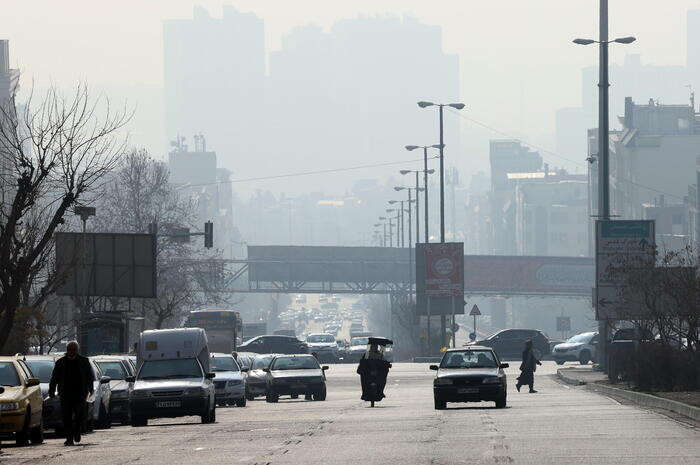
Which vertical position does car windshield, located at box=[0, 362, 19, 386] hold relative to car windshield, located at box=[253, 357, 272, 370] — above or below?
above

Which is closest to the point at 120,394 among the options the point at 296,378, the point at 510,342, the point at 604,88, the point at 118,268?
the point at 296,378

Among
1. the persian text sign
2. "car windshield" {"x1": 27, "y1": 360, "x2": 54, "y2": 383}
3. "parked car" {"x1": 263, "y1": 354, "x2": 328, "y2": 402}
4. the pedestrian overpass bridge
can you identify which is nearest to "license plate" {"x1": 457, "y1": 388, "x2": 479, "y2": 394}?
"car windshield" {"x1": 27, "y1": 360, "x2": 54, "y2": 383}

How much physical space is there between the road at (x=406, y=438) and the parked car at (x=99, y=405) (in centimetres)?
47

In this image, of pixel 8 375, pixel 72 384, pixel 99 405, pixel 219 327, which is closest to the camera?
pixel 72 384

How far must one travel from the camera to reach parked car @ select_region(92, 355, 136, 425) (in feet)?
122

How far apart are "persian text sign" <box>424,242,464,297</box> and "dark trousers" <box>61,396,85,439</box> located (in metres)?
51.5

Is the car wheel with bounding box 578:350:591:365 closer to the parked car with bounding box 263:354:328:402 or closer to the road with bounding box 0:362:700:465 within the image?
the parked car with bounding box 263:354:328:402

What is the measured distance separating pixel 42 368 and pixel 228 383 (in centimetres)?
1315

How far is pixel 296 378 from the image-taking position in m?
48.4

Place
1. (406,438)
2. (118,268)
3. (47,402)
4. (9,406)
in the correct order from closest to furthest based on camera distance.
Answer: (406,438) < (9,406) < (47,402) < (118,268)

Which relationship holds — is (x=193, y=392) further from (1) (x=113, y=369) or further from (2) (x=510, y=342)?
(2) (x=510, y=342)

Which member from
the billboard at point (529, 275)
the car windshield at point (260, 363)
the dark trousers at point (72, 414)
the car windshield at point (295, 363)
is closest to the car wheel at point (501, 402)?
the car windshield at point (295, 363)

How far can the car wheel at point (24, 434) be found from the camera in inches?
1071

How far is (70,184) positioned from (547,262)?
99851mm
